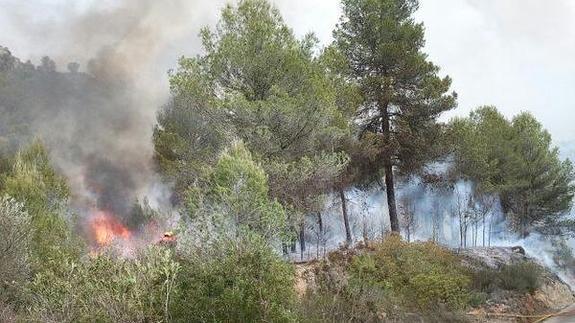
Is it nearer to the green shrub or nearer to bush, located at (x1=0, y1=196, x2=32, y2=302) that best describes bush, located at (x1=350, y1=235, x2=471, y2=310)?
the green shrub

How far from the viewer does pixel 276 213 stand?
15406 millimetres

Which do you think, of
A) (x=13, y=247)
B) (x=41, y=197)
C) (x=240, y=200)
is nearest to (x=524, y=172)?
(x=240, y=200)

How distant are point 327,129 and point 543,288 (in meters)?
13.3

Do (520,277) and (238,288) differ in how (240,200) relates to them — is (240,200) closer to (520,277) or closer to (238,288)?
(238,288)

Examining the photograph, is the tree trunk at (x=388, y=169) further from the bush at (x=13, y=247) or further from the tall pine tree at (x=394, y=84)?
the bush at (x=13, y=247)

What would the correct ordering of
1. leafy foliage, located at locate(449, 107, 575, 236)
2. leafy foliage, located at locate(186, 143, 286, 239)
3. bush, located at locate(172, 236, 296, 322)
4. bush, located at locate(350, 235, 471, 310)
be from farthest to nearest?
leafy foliage, located at locate(449, 107, 575, 236)
bush, located at locate(350, 235, 471, 310)
leafy foliage, located at locate(186, 143, 286, 239)
bush, located at locate(172, 236, 296, 322)

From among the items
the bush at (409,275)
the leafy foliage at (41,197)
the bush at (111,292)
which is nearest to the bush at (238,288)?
the bush at (111,292)

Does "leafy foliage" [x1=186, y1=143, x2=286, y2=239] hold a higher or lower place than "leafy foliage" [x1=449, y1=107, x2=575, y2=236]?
lower

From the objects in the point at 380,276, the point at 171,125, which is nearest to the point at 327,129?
the point at 380,276

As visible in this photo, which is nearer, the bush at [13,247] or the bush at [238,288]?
the bush at [238,288]

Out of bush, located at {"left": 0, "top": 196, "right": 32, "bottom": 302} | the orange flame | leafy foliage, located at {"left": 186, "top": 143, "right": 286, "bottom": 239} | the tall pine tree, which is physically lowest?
bush, located at {"left": 0, "top": 196, "right": 32, "bottom": 302}

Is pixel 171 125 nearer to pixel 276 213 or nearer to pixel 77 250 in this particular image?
pixel 77 250

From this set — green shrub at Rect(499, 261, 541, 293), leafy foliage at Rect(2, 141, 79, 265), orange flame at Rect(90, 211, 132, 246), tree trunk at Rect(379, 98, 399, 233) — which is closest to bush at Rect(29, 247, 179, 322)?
leafy foliage at Rect(2, 141, 79, 265)

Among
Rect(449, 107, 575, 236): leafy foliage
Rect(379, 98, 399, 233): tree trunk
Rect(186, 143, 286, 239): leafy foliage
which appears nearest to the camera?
Rect(186, 143, 286, 239): leafy foliage
